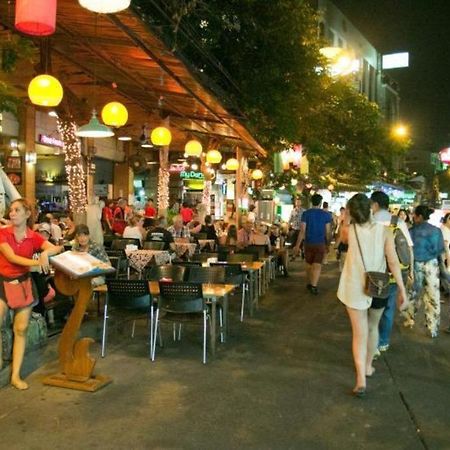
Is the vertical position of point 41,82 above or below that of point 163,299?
above

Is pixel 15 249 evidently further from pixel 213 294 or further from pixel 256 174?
pixel 256 174

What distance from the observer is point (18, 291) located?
5172 millimetres

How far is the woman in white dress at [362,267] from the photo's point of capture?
530cm

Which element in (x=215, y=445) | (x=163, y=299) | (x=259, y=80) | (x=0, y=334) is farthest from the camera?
(x=259, y=80)

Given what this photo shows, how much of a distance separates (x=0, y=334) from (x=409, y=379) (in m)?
4.27

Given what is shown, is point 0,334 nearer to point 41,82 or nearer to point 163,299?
point 163,299

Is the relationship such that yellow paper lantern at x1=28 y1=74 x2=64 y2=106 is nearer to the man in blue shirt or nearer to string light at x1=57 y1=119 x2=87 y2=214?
string light at x1=57 y1=119 x2=87 y2=214

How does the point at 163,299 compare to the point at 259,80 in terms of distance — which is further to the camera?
the point at 259,80

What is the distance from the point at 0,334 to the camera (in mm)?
5504

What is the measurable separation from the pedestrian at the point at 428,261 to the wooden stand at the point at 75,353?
4.72m

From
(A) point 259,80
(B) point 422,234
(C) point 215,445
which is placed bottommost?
(C) point 215,445

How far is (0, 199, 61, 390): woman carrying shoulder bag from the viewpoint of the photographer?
5.04 m

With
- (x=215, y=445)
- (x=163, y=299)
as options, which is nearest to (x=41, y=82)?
(x=163, y=299)

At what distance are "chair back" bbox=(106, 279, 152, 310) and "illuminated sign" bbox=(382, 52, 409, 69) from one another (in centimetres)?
6884
